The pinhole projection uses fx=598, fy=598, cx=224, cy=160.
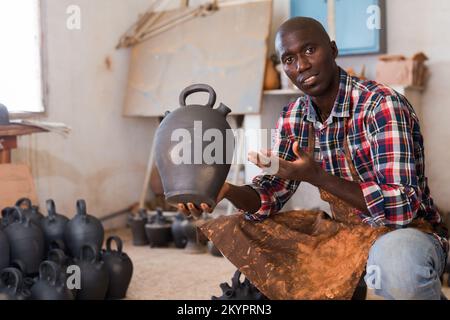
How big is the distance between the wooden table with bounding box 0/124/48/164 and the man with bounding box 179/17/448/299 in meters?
2.18

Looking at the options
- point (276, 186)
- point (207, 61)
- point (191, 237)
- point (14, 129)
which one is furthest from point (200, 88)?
point (207, 61)

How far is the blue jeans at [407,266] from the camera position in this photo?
1902 millimetres

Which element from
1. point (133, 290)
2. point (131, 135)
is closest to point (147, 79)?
point (131, 135)

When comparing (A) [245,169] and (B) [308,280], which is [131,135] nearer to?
(A) [245,169]

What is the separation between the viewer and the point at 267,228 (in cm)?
233

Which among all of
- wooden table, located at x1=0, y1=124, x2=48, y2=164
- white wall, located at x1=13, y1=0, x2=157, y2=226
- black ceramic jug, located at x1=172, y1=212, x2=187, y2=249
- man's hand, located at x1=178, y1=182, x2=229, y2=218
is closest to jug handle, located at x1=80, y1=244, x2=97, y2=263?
wooden table, located at x1=0, y1=124, x2=48, y2=164

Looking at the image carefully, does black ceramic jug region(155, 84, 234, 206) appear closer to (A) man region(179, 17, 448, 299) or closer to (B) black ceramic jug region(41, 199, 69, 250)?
(A) man region(179, 17, 448, 299)

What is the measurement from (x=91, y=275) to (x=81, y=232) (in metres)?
0.46

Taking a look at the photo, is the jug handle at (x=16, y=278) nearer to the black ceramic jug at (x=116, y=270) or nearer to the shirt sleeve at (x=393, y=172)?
the black ceramic jug at (x=116, y=270)

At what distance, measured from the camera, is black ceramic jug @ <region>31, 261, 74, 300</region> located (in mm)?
Result: 2701

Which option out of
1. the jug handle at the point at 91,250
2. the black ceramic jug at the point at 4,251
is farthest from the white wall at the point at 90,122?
the jug handle at the point at 91,250

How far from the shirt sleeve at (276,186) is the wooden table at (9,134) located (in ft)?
7.04
